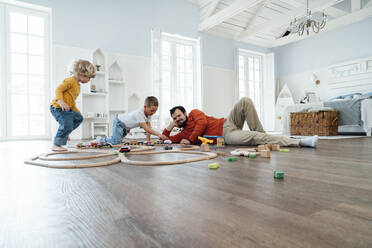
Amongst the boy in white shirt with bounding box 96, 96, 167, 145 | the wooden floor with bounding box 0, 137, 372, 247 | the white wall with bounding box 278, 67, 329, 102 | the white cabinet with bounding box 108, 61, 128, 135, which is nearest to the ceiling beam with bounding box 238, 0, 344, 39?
the white wall with bounding box 278, 67, 329, 102

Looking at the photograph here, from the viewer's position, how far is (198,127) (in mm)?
2344

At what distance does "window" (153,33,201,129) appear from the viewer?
17.6ft

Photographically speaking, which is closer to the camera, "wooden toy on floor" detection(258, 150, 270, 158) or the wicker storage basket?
"wooden toy on floor" detection(258, 150, 270, 158)

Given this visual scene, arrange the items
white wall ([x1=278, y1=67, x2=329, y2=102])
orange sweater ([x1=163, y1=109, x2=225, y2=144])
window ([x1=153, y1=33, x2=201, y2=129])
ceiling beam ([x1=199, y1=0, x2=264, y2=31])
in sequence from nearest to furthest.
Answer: orange sweater ([x1=163, y1=109, x2=225, y2=144]), ceiling beam ([x1=199, y1=0, x2=264, y2=31]), window ([x1=153, y1=33, x2=201, y2=129]), white wall ([x1=278, y1=67, x2=329, y2=102])

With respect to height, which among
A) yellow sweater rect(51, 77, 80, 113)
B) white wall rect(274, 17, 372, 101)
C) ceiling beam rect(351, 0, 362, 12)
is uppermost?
ceiling beam rect(351, 0, 362, 12)

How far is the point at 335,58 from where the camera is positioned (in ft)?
18.6

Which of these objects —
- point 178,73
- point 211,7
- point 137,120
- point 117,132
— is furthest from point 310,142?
point 211,7

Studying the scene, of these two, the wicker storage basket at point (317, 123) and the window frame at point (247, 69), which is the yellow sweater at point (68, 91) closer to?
the wicker storage basket at point (317, 123)

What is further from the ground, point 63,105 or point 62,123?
point 63,105

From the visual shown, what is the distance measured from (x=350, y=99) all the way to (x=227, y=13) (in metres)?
2.90

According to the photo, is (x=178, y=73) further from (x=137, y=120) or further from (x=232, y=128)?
(x=232, y=128)

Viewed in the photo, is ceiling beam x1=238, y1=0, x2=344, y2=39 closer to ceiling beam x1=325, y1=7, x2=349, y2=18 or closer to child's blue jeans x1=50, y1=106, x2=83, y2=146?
ceiling beam x1=325, y1=7, x2=349, y2=18

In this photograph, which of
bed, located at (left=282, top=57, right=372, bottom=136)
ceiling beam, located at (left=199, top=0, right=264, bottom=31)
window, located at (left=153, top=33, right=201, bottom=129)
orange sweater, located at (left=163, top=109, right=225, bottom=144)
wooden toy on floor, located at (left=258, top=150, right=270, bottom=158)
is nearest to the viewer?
wooden toy on floor, located at (left=258, top=150, right=270, bottom=158)

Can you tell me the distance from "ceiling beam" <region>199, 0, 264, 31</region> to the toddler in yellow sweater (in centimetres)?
356
